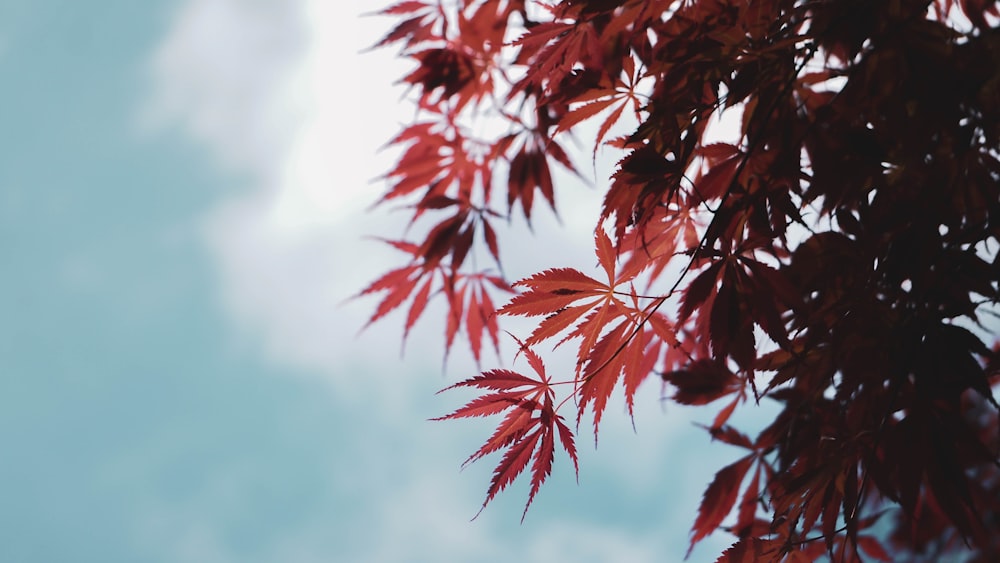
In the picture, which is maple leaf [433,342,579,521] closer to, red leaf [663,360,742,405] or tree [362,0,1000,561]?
tree [362,0,1000,561]

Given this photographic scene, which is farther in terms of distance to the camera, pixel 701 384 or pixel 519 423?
pixel 701 384

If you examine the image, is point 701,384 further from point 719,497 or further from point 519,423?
point 519,423

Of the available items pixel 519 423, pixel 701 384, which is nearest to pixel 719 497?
pixel 701 384

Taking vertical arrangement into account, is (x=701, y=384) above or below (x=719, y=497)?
above

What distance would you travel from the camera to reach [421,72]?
53.4 inches

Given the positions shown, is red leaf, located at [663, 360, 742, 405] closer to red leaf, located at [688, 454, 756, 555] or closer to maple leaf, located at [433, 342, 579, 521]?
red leaf, located at [688, 454, 756, 555]

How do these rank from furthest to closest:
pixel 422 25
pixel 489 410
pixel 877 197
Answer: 1. pixel 422 25
2. pixel 877 197
3. pixel 489 410

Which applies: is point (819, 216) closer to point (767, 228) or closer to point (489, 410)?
point (767, 228)

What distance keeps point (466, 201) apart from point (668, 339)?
0.69m

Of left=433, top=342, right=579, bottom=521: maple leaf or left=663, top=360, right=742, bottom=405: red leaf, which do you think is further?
left=663, top=360, right=742, bottom=405: red leaf

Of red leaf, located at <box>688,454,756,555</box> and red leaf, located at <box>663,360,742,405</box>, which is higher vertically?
red leaf, located at <box>663,360,742,405</box>

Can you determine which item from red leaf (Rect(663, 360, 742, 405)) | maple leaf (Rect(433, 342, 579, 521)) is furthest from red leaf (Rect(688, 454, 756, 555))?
maple leaf (Rect(433, 342, 579, 521))

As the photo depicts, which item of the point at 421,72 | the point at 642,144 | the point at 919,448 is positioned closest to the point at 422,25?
A: the point at 421,72

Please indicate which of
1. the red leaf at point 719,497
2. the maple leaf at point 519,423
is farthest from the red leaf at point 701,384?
the maple leaf at point 519,423
